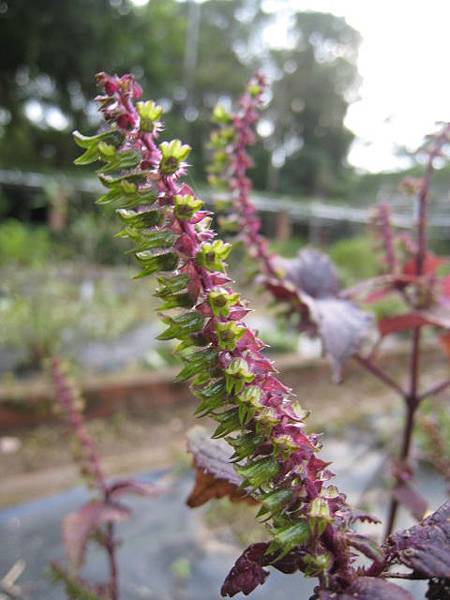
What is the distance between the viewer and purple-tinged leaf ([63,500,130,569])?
706 mm

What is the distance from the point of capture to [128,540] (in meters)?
1.51

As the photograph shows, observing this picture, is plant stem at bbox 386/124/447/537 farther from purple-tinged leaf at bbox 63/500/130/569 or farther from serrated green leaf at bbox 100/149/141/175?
serrated green leaf at bbox 100/149/141/175

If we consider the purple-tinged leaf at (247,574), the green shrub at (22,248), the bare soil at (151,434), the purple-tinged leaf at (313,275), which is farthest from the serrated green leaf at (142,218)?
the green shrub at (22,248)

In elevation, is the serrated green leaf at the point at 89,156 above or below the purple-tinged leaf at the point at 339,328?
above

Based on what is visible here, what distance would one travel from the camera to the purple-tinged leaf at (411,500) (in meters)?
0.67

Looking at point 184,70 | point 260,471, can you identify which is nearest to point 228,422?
point 260,471

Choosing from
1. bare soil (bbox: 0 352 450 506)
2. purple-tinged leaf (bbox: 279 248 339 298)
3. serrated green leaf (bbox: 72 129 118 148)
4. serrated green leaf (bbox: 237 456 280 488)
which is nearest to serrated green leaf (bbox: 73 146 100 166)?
serrated green leaf (bbox: 72 129 118 148)

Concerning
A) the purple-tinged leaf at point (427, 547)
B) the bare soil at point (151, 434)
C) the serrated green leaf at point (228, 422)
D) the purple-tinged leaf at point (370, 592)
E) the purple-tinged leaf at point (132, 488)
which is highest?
the serrated green leaf at point (228, 422)

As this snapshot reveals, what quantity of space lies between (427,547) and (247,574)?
0.12m

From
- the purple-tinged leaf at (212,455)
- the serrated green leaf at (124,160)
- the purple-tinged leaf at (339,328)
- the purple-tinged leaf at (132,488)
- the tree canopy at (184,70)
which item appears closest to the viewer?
the serrated green leaf at (124,160)

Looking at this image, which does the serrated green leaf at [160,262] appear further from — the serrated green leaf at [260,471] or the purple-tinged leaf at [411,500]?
the purple-tinged leaf at [411,500]

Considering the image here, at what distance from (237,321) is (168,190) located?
89 millimetres

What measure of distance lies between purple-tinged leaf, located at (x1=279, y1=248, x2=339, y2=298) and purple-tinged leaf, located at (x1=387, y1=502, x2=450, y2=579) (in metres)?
0.49

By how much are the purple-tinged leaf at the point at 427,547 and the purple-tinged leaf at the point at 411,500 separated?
344 millimetres
